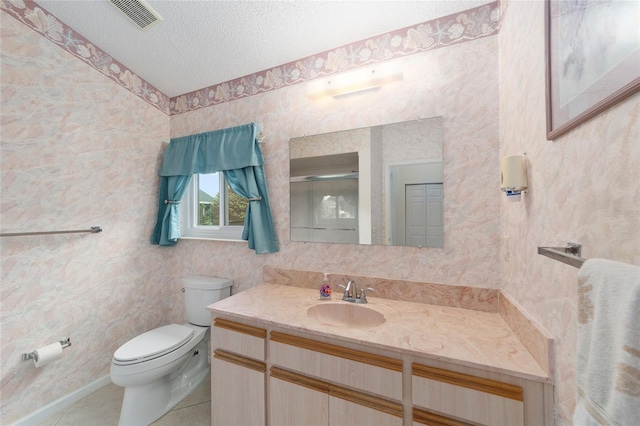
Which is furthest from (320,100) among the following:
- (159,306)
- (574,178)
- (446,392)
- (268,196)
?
(159,306)

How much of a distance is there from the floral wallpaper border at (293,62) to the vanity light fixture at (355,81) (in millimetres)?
93

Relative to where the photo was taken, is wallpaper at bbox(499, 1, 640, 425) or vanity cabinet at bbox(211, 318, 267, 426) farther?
vanity cabinet at bbox(211, 318, 267, 426)

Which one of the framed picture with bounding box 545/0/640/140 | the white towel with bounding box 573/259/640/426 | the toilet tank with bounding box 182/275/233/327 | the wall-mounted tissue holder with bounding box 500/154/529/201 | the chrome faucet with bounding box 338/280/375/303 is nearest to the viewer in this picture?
the white towel with bounding box 573/259/640/426

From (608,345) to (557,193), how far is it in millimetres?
505

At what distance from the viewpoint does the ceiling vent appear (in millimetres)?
Result: 1530

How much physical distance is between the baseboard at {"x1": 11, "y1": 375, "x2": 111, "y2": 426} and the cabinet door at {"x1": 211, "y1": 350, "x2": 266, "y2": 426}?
3.85 ft

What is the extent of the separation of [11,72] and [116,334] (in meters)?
1.87

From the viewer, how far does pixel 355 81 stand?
5.22ft

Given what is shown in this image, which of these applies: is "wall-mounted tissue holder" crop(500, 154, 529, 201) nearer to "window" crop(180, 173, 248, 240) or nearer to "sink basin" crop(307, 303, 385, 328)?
"sink basin" crop(307, 303, 385, 328)

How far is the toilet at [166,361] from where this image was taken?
1.53m

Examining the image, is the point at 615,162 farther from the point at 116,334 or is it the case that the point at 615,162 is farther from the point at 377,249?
the point at 116,334

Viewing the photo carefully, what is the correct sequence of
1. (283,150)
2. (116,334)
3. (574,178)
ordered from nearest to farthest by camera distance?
(574,178), (283,150), (116,334)

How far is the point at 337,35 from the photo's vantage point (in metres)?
1.62

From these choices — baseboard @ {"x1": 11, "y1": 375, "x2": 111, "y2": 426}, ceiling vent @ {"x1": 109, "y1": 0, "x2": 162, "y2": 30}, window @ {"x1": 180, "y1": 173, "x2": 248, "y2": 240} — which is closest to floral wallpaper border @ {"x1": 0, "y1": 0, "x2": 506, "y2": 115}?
ceiling vent @ {"x1": 109, "y1": 0, "x2": 162, "y2": 30}
